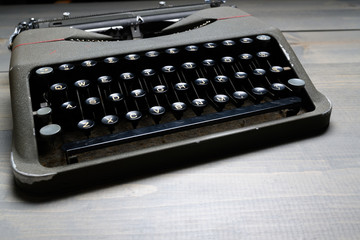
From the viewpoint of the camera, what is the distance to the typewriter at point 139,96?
77cm

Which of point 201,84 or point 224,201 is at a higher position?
point 201,84

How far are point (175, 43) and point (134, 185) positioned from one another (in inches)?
16.9

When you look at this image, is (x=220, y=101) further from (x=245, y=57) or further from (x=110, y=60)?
(x=110, y=60)

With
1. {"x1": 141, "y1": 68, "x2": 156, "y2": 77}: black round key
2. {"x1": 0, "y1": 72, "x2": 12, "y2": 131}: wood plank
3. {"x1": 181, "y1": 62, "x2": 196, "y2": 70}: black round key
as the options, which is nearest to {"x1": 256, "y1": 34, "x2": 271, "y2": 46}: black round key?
{"x1": 181, "y1": 62, "x2": 196, "y2": 70}: black round key

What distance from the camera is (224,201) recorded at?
0.71 metres

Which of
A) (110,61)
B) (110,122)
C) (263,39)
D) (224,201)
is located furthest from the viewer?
(263,39)

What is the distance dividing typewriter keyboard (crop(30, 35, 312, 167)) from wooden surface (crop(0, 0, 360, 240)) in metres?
0.10

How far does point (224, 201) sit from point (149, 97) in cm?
42

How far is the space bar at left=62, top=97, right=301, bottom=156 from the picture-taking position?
77 centimetres

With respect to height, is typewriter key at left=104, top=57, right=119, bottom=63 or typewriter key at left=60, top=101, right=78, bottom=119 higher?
typewriter key at left=104, top=57, right=119, bottom=63

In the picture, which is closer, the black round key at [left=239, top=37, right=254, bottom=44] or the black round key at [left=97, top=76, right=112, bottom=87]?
the black round key at [left=97, top=76, right=112, bottom=87]

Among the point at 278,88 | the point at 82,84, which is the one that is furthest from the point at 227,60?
the point at 82,84

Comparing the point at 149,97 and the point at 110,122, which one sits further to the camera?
the point at 149,97

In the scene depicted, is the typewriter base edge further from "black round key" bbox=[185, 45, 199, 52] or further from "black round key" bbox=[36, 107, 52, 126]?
"black round key" bbox=[185, 45, 199, 52]
